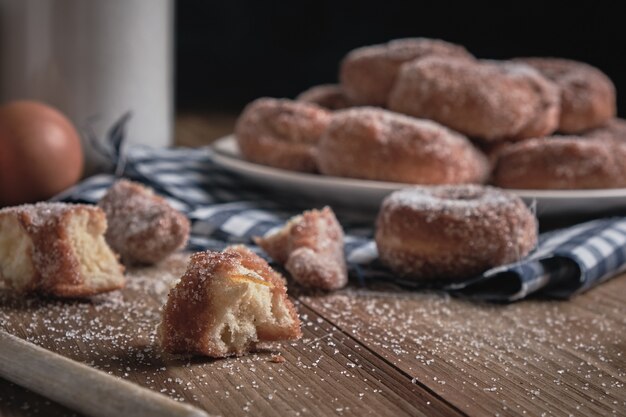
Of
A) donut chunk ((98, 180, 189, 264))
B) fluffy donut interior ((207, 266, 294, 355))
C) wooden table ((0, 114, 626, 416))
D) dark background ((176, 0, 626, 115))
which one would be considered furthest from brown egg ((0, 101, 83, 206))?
dark background ((176, 0, 626, 115))

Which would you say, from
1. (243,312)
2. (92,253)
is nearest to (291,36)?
(92,253)

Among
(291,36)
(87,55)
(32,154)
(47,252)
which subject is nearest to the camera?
(47,252)

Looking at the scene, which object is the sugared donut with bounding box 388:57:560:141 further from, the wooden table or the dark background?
the dark background

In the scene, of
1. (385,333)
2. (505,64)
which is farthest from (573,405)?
(505,64)

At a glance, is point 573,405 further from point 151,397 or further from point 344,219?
point 344,219

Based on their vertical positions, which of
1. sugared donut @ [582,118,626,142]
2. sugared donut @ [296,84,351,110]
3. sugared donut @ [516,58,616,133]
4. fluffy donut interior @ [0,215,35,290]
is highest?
sugared donut @ [516,58,616,133]

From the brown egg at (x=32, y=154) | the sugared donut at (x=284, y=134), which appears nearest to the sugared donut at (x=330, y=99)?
the sugared donut at (x=284, y=134)

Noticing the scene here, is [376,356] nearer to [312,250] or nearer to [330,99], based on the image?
[312,250]
